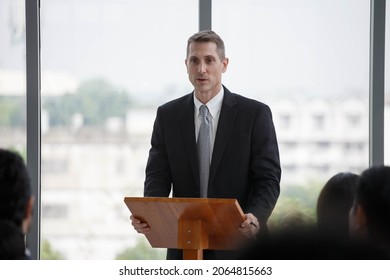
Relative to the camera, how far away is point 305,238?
1625 mm

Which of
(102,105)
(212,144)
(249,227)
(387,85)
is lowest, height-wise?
(249,227)

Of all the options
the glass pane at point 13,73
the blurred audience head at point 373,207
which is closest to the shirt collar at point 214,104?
the blurred audience head at point 373,207

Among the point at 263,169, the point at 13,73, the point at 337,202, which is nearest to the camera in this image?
the point at 337,202

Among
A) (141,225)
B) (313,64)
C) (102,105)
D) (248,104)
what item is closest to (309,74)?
(313,64)

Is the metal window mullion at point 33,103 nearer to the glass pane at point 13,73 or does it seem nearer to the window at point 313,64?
the glass pane at point 13,73

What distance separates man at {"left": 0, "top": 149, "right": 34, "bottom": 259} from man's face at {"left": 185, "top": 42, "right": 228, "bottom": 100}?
179 cm

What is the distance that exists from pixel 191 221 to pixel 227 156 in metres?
0.66

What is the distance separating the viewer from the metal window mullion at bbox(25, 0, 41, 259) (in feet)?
19.0

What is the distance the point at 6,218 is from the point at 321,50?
4147 mm

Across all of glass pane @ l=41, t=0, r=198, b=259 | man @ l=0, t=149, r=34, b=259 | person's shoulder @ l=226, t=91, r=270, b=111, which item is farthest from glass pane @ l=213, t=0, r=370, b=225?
man @ l=0, t=149, r=34, b=259

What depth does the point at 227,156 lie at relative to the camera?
3.83 m

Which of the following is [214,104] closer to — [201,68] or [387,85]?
[201,68]

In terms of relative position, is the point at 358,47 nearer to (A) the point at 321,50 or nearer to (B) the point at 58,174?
(A) the point at 321,50
